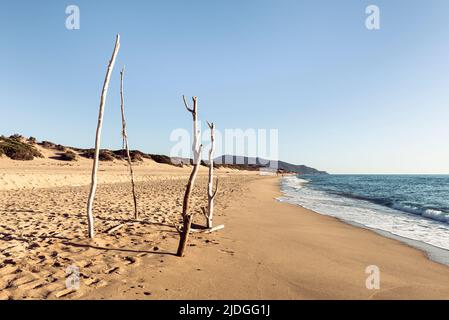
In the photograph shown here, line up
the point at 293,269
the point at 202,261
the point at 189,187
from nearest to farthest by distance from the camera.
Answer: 1. the point at 293,269
2. the point at 202,261
3. the point at 189,187

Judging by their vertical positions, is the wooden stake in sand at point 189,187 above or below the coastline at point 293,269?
above

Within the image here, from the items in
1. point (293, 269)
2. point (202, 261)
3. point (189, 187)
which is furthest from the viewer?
point (189, 187)

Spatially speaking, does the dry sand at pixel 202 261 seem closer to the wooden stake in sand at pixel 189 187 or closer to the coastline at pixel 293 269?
the coastline at pixel 293 269

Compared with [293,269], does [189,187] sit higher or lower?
higher

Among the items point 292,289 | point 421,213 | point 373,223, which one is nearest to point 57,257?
point 292,289

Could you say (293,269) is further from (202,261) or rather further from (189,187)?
(189,187)

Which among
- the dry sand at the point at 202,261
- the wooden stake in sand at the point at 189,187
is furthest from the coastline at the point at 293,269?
the wooden stake in sand at the point at 189,187

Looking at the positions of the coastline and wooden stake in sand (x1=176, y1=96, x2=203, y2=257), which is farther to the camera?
wooden stake in sand (x1=176, y1=96, x2=203, y2=257)

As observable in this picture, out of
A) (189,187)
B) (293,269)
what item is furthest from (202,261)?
(293,269)

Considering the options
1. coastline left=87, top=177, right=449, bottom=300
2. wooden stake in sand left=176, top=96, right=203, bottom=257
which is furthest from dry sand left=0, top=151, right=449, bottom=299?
wooden stake in sand left=176, top=96, right=203, bottom=257

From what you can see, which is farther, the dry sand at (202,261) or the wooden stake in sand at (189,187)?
the wooden stake in sand at (189,187)

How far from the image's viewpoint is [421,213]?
56.6 ft

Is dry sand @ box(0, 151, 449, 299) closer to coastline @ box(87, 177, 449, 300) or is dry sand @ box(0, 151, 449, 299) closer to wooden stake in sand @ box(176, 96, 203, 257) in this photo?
coastline @ box(87, 177, 449, 300)

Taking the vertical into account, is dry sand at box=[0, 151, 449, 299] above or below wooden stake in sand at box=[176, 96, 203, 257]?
below
